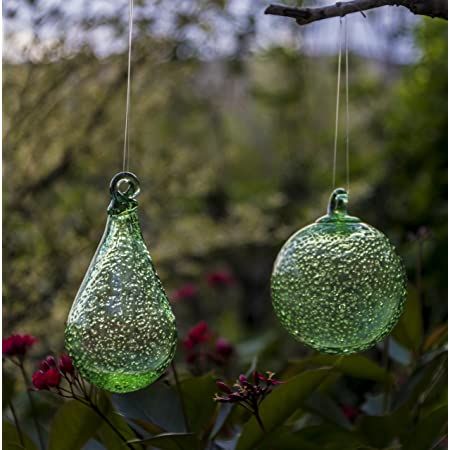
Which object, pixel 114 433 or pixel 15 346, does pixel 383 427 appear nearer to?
pixel 114 433

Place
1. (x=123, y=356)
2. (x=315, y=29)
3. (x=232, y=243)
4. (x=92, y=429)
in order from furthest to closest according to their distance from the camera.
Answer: (x=315, y=29), (x=232, y=243), (x=92, y=429), (x=123, y=356)

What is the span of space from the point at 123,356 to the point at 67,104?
1.43 metres

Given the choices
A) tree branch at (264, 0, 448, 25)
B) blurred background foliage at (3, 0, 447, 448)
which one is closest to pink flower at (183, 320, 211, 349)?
blurred background foliage at (3, 0, 447, 448)

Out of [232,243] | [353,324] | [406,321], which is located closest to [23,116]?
[232,243]

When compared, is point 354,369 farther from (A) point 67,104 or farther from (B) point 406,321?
(A) point 67,104

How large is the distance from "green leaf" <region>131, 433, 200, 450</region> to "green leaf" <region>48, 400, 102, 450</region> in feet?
0.30

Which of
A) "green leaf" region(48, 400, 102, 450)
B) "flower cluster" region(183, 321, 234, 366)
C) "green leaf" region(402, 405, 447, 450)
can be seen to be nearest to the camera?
"green leaf" region(48, 400, 102, 450)

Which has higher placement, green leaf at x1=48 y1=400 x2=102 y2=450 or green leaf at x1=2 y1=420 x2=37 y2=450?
green leaf at x1=48 y1=400 x2=102 y2=450

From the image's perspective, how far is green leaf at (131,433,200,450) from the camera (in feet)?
2.66

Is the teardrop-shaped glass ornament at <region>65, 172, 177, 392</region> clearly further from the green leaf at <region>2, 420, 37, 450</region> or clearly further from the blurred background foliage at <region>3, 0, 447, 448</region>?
the blurred background foliage at <region>3, 0, 447, 448</region>

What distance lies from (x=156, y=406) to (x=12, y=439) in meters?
0.19

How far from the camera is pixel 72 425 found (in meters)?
0.88

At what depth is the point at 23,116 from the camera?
183 centimetres

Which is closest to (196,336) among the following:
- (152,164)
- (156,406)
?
(156,406)
